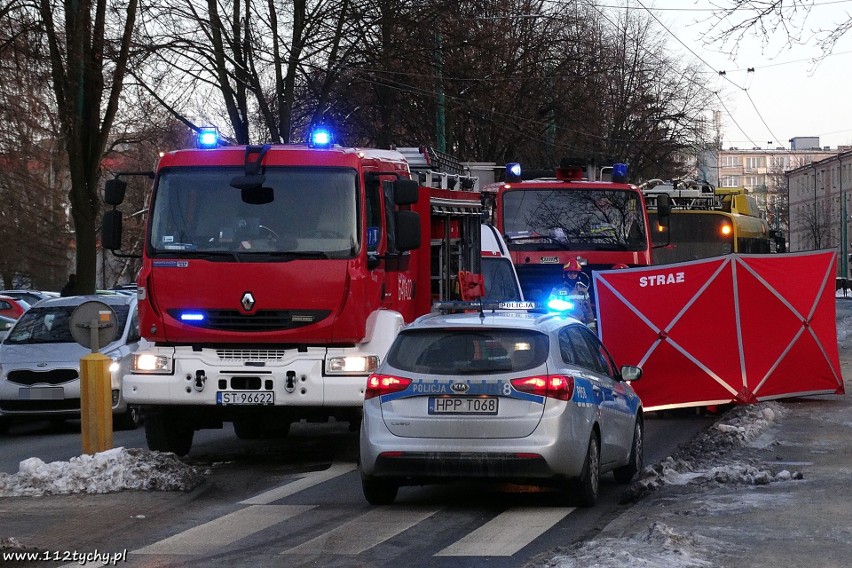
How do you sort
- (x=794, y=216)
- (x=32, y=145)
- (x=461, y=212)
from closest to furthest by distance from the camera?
(x=461, y=212) < (x=32, y=145) < (x=794, y=216)

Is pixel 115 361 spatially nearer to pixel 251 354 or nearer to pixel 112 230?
pixel 112 230

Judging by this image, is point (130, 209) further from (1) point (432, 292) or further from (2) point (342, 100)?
(1) point (432, 292)

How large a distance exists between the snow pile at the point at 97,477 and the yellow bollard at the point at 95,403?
0.64 metres

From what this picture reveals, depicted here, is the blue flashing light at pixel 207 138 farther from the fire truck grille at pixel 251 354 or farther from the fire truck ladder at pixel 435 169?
the fire truck ladder at pixel 435 169

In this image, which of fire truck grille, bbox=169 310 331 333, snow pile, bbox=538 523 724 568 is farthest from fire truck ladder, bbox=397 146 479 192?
snow pile, bbox=538 523 724 568

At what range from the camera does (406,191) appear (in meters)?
12.6

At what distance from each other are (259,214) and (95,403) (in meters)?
2.24

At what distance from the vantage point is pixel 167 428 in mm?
13234

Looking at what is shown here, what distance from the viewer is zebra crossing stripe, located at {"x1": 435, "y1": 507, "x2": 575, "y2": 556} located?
8.30 meters

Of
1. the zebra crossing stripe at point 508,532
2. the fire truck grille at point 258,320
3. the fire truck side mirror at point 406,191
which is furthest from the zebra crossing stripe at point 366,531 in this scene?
the fire truck side mirror at point 406,191

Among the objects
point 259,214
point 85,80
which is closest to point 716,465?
point 259,214

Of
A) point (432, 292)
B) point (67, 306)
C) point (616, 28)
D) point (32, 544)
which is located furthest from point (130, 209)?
point (32, 544)

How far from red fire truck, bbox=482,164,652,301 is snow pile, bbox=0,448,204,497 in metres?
10.7

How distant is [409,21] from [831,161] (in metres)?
112
